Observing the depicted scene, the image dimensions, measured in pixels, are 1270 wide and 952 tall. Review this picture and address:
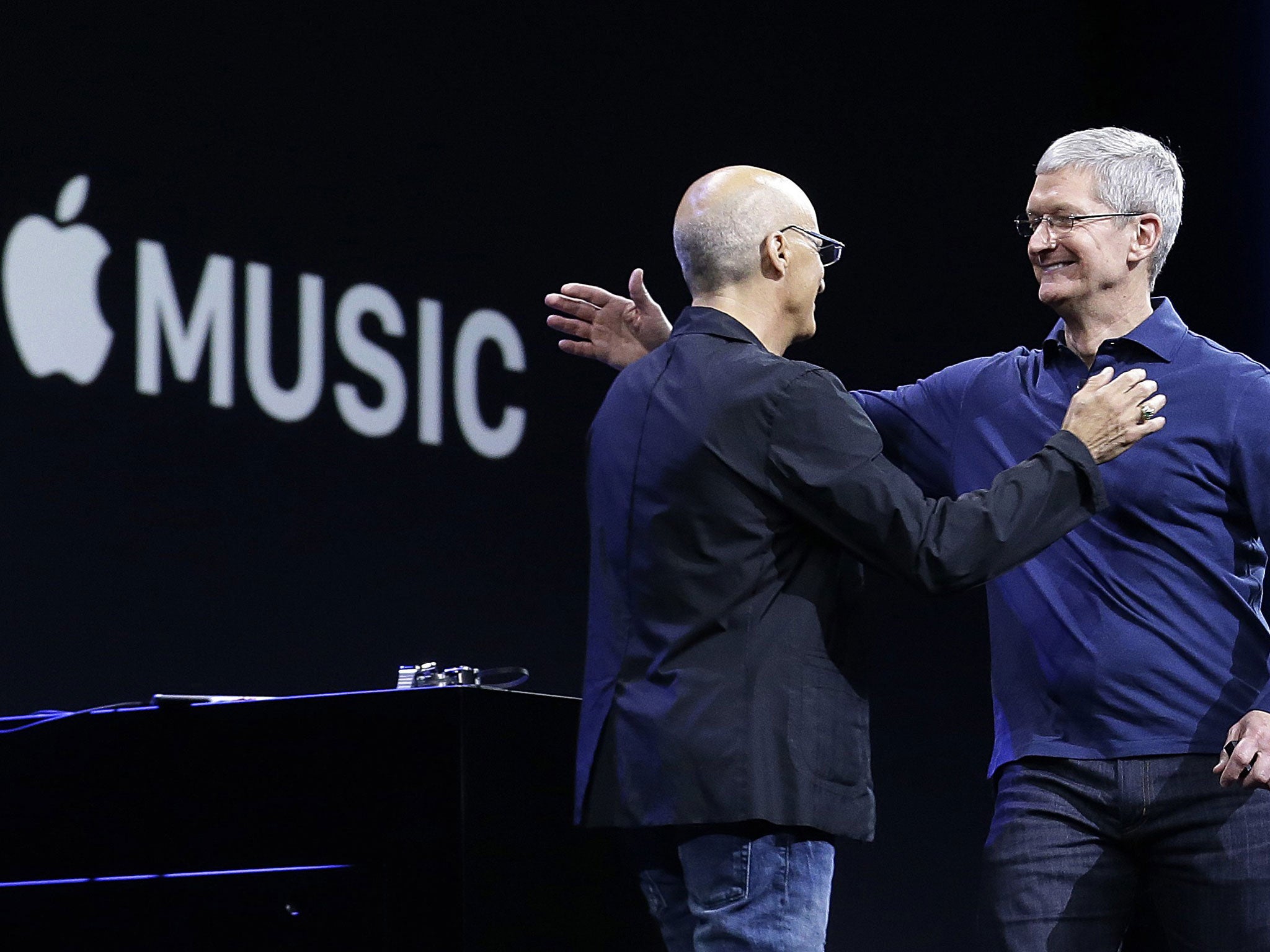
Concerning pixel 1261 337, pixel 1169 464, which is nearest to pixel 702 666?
pixel 1169 464

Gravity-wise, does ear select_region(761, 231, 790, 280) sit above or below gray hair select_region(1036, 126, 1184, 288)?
below

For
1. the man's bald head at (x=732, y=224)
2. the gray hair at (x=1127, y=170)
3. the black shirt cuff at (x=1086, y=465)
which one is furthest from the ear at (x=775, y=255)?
the gray hair at (x=1127, y=170)

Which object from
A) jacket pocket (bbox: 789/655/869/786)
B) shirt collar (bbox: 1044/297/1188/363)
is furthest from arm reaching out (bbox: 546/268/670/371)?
jacket pocket (bbox: 789/655/869/786)

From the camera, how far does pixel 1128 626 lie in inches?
82.7

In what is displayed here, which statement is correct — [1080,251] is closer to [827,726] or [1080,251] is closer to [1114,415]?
[1114,415]

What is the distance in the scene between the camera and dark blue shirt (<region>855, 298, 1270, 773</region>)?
6.83 ft

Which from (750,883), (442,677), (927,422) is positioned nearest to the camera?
(750,883)

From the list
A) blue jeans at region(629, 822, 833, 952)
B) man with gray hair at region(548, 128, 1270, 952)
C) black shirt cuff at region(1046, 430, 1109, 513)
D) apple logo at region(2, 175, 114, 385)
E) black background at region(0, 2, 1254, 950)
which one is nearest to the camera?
blue jeans at region(629, 822, 833, 952)

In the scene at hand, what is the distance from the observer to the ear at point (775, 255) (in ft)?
6.52

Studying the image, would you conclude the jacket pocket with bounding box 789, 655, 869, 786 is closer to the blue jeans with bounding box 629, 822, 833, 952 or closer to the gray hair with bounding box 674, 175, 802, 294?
the blue jeans with bounding box 629, 822, 833, 952

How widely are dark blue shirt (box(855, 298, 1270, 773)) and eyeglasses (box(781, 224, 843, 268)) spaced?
36 cm

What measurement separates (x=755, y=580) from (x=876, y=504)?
149 mm

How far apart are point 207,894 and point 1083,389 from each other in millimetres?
1226

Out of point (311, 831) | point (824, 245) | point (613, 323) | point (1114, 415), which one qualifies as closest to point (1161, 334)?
point (1114, 415)
